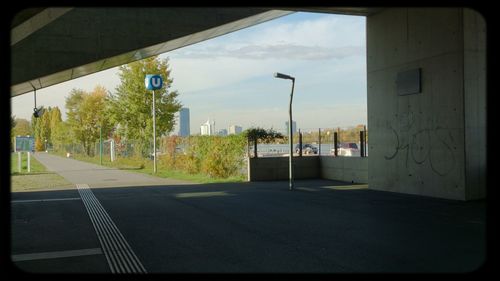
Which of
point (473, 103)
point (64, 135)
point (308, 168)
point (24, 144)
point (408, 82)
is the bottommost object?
point (308, 168)

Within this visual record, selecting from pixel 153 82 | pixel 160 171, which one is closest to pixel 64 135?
pixel 153 82

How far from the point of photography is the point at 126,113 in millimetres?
33875

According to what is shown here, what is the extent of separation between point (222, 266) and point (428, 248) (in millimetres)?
3096

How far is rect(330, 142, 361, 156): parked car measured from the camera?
61.9 ft

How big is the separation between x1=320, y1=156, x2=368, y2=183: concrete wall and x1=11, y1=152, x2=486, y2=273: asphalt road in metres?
4.18

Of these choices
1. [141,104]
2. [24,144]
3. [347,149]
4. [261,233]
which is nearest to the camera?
[261,233]

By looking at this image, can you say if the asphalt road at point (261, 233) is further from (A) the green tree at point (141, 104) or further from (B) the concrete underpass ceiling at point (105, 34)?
(A) the green tree at point (141, 104)

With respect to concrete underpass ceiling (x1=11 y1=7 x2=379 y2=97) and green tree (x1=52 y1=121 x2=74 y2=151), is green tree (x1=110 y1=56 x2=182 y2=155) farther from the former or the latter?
green tree (x1=52 y1=121 x2=74 y2=151)

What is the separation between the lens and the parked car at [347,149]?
61.9 ft

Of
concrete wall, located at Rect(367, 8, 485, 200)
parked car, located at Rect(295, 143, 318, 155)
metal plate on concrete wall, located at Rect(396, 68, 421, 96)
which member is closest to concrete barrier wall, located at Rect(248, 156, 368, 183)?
parked car, located at Rect(295, 143, 318, 155)

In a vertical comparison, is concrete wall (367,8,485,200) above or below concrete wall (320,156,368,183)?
above

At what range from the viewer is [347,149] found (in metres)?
19.5

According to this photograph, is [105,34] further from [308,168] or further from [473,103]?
[473,103]

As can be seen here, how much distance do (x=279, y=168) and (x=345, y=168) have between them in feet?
9.49
